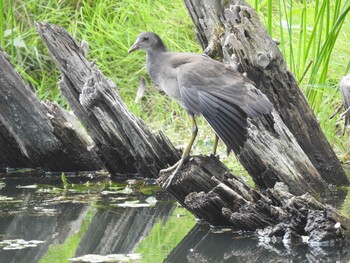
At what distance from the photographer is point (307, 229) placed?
5.80m

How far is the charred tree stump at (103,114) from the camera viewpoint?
739cm

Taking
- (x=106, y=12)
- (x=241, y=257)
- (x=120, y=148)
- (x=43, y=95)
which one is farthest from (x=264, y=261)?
(x=106, y=12)

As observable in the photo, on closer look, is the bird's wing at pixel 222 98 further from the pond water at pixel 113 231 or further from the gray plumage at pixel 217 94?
the pond water at pixel 113 231

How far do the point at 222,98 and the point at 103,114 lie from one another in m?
1.66

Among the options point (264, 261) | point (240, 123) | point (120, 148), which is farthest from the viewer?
point (120, 148)

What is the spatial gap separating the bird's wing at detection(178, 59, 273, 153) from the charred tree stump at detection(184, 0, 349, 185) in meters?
0.39

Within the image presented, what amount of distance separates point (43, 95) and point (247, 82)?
472cm

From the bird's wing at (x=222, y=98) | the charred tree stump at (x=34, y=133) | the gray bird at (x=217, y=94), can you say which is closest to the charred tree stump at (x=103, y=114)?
the charred tree stump at (x=34, y=133)

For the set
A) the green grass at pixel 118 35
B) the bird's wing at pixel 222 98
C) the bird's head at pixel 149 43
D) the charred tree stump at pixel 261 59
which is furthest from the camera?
the green grass at pixel 118 35

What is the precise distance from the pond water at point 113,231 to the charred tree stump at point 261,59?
79 centimetres

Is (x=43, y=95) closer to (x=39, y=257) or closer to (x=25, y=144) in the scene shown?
(x=25, y=144)

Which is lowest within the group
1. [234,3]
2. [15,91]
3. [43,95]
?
[43,95]

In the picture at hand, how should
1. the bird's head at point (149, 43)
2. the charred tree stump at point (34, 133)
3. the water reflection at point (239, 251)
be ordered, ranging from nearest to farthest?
1. the water reflection at point (239, 251)
2. the bird's head at point (149, 43)
3. the charred tree stump at point (34, 133)

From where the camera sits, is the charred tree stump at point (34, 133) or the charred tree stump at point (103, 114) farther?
the charred tree stump at point (34, 133)
